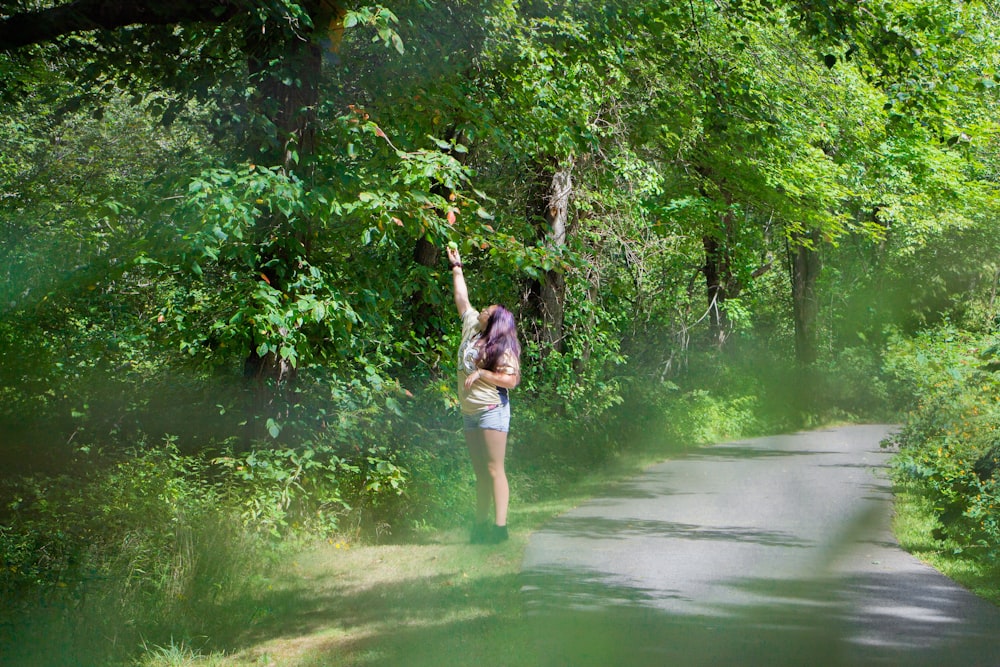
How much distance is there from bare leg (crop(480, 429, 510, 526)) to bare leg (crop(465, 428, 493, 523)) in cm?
2

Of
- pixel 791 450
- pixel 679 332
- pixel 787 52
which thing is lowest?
pixel 791 450

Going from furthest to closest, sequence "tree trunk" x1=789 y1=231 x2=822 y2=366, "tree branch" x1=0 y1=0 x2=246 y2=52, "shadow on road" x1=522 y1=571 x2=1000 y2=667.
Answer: "tree trunk" x1=789 y1=231 x2=822 y2=366 → "tree branch" x1=0 y1=0 x2=246 y2=52 → "shadow on road" x1=522 y1=571 x2=1000 y2=667

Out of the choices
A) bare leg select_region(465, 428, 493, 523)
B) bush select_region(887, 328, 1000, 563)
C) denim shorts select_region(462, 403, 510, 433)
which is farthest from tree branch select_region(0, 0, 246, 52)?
bush select_region(887, 328, 1000, 563)

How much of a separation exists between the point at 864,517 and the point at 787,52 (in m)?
10.2

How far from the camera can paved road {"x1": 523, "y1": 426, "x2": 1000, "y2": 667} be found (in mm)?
6398

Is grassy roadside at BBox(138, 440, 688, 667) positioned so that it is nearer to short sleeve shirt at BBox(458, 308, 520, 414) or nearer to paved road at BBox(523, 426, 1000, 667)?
paved road at BBox(523, 426, 1000, 667)

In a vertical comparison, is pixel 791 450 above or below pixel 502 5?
below

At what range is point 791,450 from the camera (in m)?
24.5

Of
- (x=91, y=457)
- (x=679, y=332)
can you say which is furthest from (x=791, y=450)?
(x=91, y=457)

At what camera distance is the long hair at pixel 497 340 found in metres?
8.62

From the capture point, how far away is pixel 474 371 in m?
8.73

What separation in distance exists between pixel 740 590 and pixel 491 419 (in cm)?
230

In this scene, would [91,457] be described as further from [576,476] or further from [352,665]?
[576,476]

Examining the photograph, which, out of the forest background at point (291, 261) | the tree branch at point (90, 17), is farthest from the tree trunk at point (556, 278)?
the tree branch at point (90, 17)
